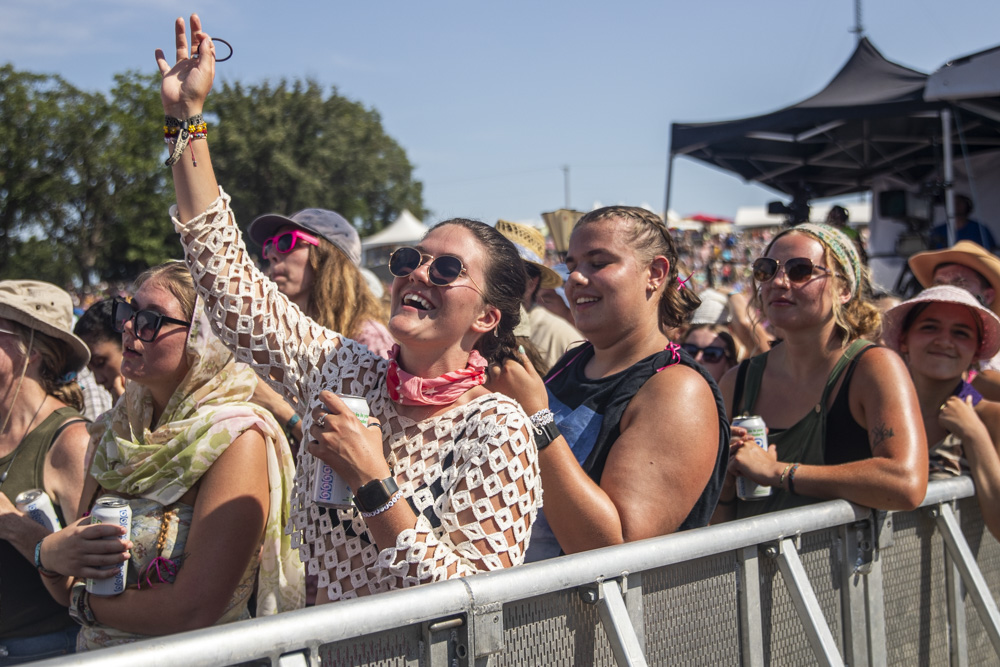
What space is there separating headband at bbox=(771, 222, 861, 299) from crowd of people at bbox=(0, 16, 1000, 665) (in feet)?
0.04

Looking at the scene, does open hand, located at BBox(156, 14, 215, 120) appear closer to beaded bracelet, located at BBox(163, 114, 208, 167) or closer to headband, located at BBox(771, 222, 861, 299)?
beaded bracelet, located at BBox(163, 114, 208, 167)

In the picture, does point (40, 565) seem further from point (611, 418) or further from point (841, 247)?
point (841, 247)

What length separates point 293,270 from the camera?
3785 millimetres

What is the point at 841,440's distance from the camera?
2.84 m

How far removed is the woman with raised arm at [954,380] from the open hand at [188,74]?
8.80 ft

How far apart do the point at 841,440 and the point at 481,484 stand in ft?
4.91

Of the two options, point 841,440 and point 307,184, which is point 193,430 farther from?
point 307,184

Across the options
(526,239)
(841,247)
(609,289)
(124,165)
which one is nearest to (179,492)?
(609,289)

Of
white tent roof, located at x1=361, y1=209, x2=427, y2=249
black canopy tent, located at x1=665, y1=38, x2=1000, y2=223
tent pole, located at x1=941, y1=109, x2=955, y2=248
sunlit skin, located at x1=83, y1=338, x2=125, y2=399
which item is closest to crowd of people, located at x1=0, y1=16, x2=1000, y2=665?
sunlit skin, located at x1=83, y1=338, x2=125, y2=399

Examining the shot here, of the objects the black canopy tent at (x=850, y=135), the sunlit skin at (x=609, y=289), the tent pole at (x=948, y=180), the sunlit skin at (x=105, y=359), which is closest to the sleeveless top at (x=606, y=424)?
the sunlit skin at (x=609, y=289)

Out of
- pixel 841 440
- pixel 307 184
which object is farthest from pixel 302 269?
pixel 307 184

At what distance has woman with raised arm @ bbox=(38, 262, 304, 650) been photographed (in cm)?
227

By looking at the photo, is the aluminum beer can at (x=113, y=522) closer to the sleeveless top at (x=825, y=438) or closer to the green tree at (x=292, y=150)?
the sleeveless top at (x=825, y=438)

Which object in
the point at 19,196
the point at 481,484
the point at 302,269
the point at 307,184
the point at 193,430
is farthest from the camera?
the point at 307,184
